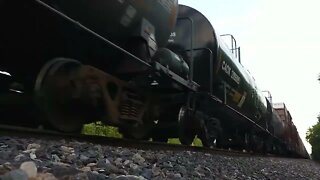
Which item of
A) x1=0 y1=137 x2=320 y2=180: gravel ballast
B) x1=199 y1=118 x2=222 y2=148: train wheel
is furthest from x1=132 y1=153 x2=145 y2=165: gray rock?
x1=199 y1=118 x2=222 y2=148: train wheel

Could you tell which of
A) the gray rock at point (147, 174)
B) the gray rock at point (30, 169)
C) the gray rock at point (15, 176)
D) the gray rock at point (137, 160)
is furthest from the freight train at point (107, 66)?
the gray rock at point (15, 176)

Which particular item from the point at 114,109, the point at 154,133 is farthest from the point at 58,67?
the point at 154,133

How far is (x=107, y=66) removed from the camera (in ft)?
17.4

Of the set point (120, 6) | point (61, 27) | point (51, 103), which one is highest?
point (120, 6)

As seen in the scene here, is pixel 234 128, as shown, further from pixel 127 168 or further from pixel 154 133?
pixel 127 168

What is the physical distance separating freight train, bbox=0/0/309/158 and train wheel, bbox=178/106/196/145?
17mm

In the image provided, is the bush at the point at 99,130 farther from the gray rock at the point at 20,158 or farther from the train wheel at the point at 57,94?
the gray rock at the point at 20,158

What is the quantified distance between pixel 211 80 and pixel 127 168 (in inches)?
181

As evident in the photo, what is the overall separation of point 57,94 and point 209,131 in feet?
14.6

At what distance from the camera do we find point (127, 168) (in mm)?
2840

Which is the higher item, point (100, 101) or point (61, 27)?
point (61, 27)

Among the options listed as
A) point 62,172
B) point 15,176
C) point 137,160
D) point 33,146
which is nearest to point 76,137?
point 137,160

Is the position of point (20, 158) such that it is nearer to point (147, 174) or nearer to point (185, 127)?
point (147, 174)

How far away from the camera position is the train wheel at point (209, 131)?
7.40 meters
